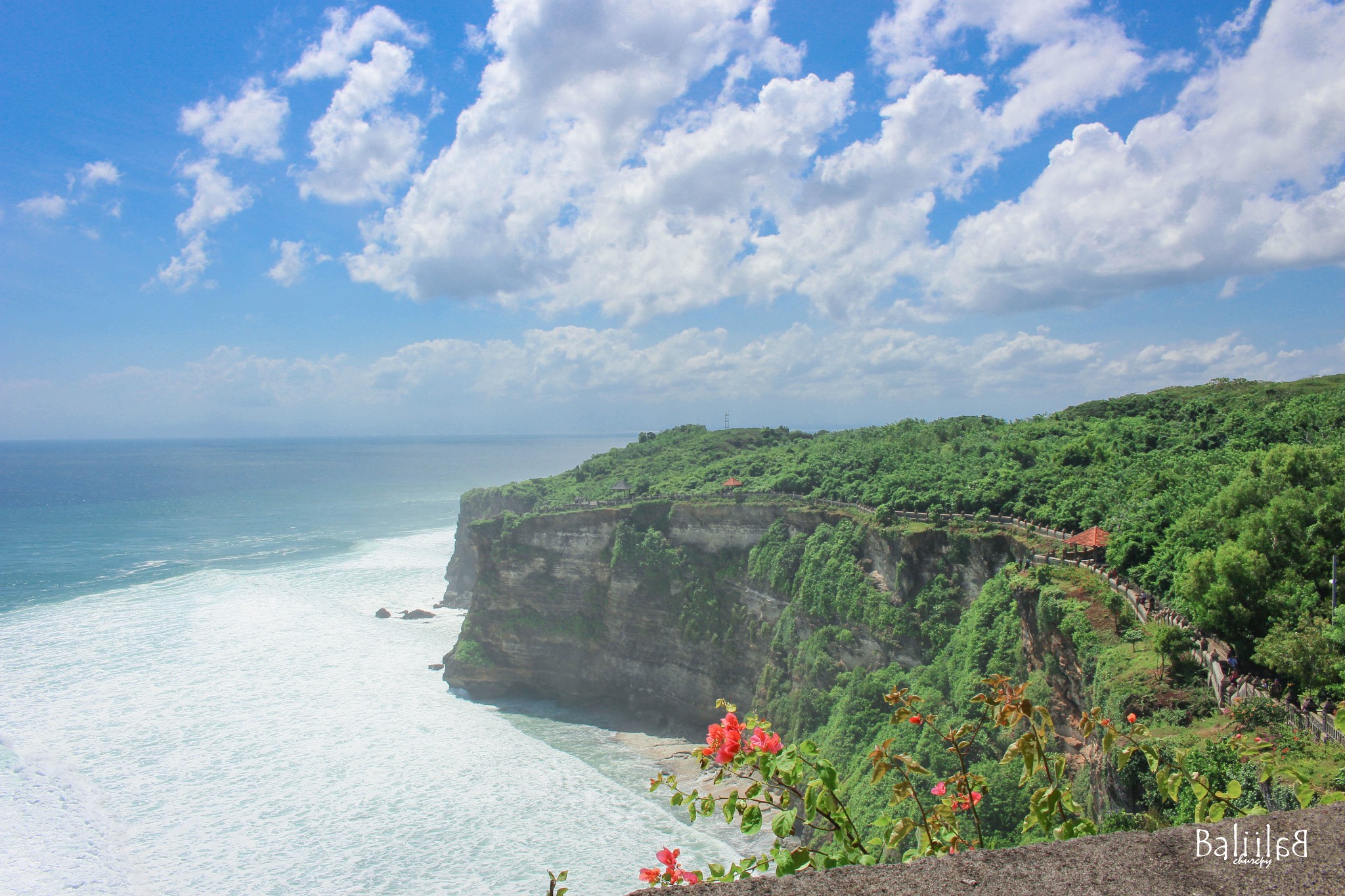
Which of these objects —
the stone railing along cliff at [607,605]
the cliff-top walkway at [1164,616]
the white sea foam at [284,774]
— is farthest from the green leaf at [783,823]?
the stone railing along cliff at [607,605]

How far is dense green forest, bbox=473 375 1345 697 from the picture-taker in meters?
18.9

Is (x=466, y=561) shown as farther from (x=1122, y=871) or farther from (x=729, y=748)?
(x=1122, y=871)

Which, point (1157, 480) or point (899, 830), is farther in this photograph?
point (1157, 480)

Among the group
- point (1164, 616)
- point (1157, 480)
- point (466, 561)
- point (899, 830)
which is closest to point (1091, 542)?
point (1164, 616)

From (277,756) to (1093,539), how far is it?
36693 mm

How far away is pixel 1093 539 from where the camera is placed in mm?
26594

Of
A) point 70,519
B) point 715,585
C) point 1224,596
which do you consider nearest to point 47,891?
point 715,585

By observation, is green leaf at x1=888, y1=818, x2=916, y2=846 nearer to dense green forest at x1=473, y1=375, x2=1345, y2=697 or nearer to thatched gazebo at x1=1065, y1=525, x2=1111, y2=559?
dense green forest at x1=473, y1=375, x2=1345, y2=697

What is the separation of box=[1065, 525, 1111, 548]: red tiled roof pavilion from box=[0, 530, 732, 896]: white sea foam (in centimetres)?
1776

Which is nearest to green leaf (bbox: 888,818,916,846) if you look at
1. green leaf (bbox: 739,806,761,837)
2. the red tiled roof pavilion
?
green leaf (bbox: 739,806,761,837)

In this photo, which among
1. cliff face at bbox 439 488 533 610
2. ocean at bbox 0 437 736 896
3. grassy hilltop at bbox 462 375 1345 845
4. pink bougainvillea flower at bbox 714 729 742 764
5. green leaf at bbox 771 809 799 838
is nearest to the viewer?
green leaf at bbox 771 809 799 838

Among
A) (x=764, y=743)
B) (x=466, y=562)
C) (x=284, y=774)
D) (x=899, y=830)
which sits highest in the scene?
(x=764, y=743)

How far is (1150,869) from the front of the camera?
3.64 m

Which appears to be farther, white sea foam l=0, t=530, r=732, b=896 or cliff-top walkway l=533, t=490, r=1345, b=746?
white sea foam l=0, t=530, r=732, b=896
